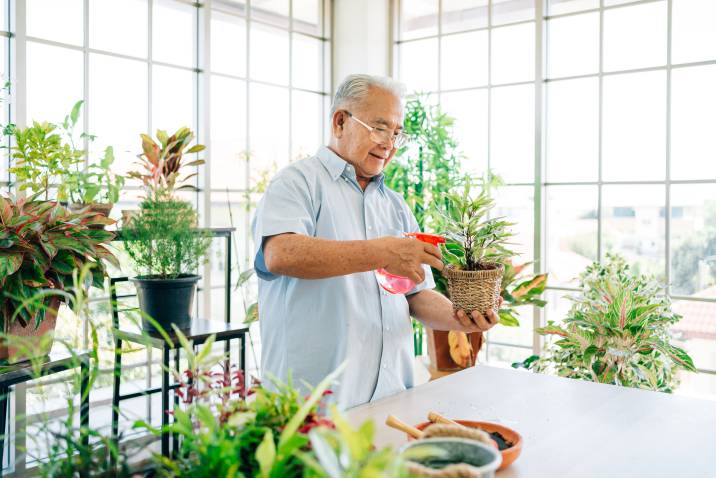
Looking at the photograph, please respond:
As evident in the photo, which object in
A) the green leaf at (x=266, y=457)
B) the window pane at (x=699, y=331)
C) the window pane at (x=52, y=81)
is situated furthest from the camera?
the window pane at (x=699, y=331)

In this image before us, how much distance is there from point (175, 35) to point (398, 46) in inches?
72.7

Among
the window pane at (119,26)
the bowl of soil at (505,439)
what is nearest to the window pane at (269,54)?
the window pane at (119,26)

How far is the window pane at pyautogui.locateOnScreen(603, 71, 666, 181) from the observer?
161 inches

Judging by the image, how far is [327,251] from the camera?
5.39 ft

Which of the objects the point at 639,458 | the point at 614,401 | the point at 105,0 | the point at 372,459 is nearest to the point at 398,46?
the point at 105,0

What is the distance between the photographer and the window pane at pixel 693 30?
3908 millimetres

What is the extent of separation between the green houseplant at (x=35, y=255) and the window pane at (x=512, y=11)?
3.47 meters

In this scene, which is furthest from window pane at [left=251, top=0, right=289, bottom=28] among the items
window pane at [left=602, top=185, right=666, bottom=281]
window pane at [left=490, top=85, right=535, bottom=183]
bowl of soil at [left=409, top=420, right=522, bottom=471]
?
bowl of soil at [left=409, top=420, right=522, bottom=471]

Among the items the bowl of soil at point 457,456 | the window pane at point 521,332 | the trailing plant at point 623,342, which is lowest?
the window pane at point 521,332

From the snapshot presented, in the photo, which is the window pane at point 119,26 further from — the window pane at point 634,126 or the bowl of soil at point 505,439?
the bowl of soil at point 505,439

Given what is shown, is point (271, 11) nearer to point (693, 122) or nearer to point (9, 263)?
point (693, 122)

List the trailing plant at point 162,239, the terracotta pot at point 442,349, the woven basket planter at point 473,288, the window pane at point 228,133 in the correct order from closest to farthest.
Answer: the woven basket planter at point 473,288, the trailing plant at point 162,239, the terracotta pot at point 442,349, the window pane at point 228,133

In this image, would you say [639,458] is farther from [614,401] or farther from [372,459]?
[372,459]

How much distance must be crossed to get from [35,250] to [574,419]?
5.73 feet
